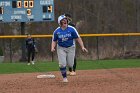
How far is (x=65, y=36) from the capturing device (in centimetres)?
1236

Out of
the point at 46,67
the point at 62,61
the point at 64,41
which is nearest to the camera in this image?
the point at 62,61

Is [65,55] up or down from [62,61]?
up

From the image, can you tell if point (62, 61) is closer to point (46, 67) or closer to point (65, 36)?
point (65, 36)

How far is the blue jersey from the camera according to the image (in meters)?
12.3

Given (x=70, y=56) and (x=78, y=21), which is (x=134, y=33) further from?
(x=70, y=56)

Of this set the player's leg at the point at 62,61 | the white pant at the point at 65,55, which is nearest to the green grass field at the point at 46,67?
the white pant at the point at 65,55

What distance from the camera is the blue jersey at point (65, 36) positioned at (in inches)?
485

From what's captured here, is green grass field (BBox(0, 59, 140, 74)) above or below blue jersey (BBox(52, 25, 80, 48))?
below

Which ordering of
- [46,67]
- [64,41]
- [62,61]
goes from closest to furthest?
[62,61] < [64,41] < [46,67]

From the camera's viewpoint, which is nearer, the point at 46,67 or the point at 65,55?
the point at 65,55

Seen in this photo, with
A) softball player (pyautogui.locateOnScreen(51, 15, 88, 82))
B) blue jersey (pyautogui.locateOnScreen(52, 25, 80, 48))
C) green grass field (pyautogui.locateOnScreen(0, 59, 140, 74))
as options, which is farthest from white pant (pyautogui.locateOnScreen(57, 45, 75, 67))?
green grass field (pyautogui.locateOnScreen(0, 59, 140, 74))

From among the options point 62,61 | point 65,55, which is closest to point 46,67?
point 65,55

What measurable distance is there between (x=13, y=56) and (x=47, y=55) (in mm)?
2238

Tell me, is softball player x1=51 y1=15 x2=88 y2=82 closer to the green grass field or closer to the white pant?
the white pant
